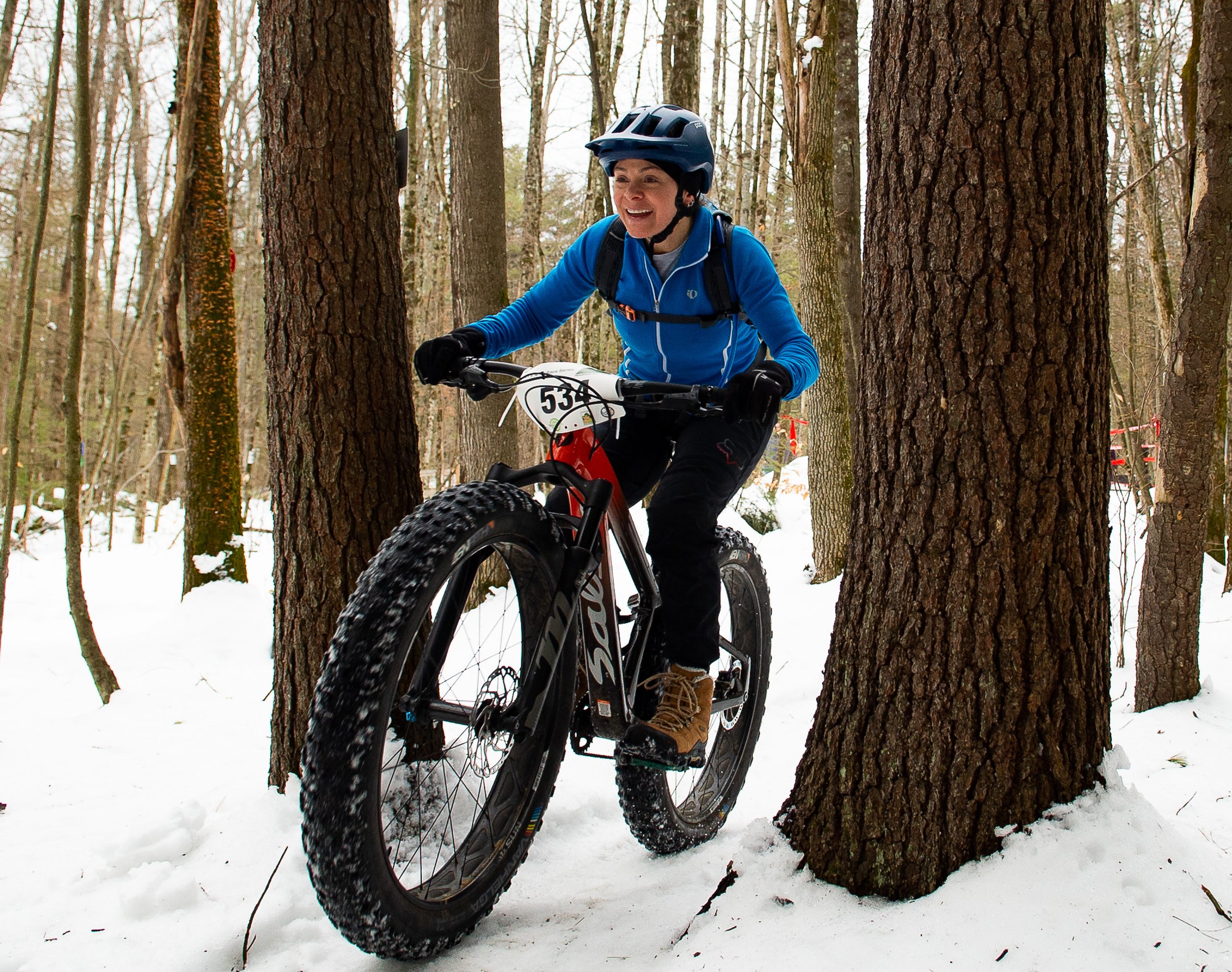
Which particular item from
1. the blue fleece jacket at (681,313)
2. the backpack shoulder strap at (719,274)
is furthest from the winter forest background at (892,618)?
the backpack shoulder strap at (719,274)

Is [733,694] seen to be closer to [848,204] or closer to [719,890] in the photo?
[719,890]

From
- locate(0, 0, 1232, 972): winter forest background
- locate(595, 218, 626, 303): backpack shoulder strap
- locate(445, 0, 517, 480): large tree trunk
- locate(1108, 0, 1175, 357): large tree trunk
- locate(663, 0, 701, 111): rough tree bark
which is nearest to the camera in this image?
locate(0, 0, 1232, 972): winter forest background

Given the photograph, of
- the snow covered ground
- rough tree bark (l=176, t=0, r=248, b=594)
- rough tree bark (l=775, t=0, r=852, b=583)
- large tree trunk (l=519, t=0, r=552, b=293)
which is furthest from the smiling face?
large tree trunk (l=519, t=0, r=552, b=293)

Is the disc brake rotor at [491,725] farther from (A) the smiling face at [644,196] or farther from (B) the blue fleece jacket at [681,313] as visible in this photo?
(A) the smiling face at [644,196]

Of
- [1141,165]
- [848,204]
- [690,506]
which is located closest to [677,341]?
[690,506]

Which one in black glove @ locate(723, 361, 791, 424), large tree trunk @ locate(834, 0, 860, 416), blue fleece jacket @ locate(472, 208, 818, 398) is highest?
large tree trunk @ locate(834, 0, 860, 416)

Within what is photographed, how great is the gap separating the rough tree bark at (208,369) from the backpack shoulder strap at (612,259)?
5.25 m

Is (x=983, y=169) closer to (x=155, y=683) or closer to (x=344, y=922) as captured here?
(x=344, y=922)

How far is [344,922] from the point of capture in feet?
5.74

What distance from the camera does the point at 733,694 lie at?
3.33 meters

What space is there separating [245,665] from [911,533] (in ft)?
16.6

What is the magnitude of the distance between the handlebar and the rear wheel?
38 cm

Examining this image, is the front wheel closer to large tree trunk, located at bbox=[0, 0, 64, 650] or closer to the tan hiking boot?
the tan hiking boot

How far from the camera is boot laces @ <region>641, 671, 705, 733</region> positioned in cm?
262
